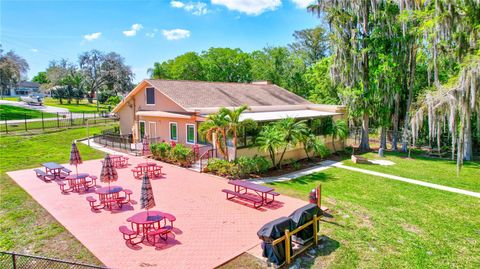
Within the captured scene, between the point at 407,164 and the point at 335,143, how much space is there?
5808 mm

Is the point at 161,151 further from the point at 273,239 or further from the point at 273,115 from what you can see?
the point at 273,239

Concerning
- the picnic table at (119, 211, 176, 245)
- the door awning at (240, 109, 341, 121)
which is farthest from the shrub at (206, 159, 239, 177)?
the picnic table at (119, 211, 176, 245)

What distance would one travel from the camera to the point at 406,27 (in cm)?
2077

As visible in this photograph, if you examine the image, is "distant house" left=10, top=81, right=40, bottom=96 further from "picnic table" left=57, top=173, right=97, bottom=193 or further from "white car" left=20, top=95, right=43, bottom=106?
"picnic table" left=57, top=173, right=97, bottom=193

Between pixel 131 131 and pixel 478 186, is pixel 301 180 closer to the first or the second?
pixel 478 186

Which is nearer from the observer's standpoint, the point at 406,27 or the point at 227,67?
the point at 406,27

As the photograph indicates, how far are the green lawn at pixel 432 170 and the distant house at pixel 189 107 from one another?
4.84 meters

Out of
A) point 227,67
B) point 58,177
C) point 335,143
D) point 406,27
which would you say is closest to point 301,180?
point 335,143

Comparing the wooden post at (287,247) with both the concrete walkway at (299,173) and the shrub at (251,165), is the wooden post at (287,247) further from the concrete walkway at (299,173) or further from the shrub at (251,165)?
the shrub at (251,165)

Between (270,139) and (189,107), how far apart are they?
256 inches

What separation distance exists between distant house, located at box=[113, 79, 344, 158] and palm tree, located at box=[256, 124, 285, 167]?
0.89 meters

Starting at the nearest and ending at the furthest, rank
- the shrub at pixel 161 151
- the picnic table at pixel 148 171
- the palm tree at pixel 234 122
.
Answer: the picnic table at pixel 148 171
the palm tree at pixel 234 122
the shrub at pixel 161 151

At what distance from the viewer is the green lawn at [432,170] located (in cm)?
1515

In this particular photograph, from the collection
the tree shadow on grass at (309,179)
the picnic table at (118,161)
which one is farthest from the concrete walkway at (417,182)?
the picnic table at (118,161)
